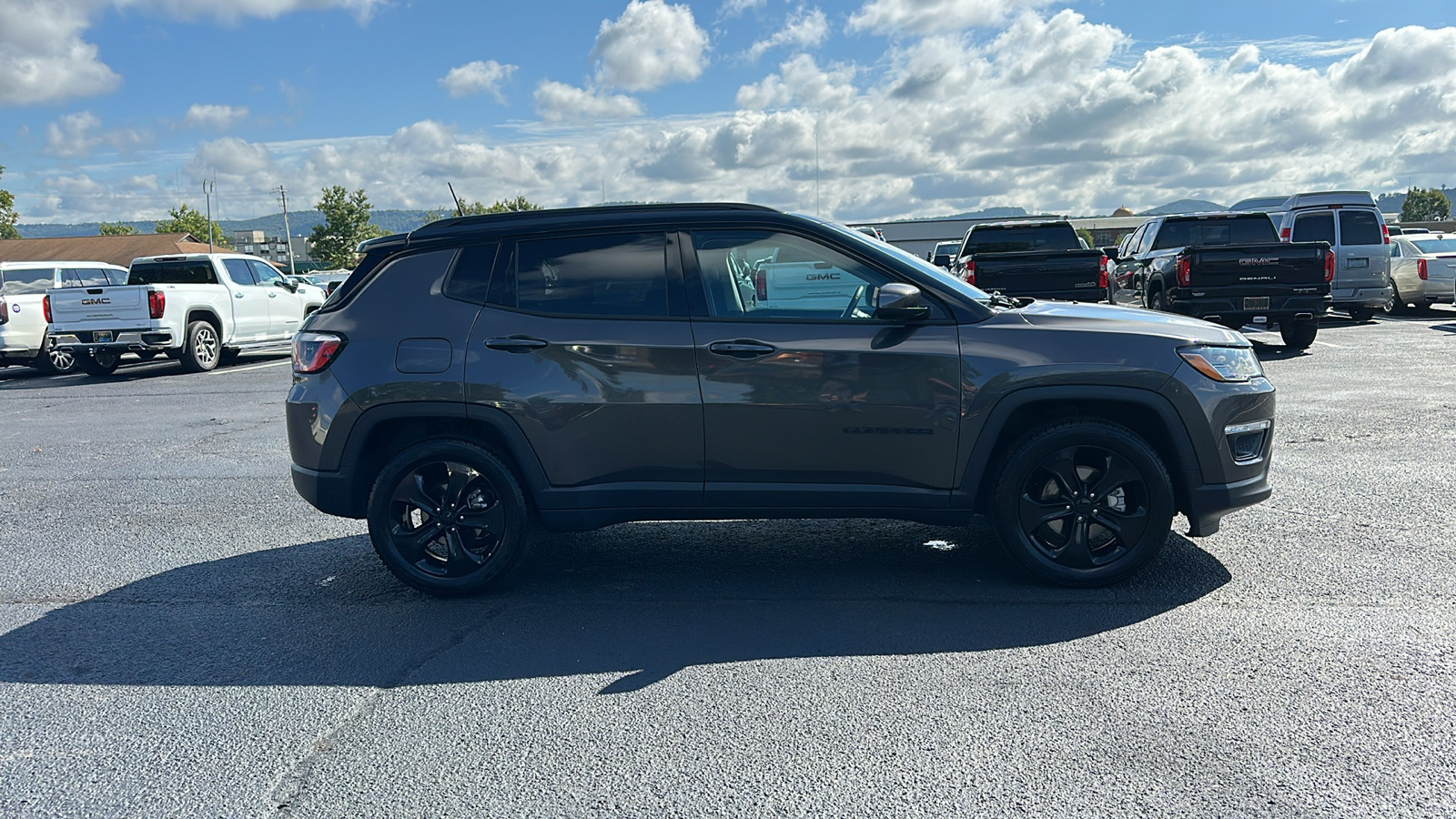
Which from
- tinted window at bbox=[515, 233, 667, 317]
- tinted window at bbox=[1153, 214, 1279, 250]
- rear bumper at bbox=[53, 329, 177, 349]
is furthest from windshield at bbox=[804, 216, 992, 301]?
rear bumper at bbox=[53, 329, 177, 349]

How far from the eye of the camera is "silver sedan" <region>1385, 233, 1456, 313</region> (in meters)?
20.1

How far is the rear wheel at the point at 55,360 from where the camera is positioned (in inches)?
666

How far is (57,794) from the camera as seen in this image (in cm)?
329

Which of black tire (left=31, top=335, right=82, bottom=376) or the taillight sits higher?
the taillight

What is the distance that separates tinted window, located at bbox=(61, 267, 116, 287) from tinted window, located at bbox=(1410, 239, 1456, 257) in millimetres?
24427

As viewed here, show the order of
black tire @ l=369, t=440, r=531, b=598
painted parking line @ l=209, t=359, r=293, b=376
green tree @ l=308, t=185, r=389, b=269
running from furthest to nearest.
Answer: green tree @ l=308, t=185, r=389, b=269 < painted parking line @ l=209, t=359, r=293, b=376 < black tire @ l=369, t=440, r=531, b=598

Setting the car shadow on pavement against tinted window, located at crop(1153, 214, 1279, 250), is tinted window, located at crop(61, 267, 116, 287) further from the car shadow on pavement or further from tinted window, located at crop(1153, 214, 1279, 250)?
tinted window, located at crop(1153, 214, 1279, 250)

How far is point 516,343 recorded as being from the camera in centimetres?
491

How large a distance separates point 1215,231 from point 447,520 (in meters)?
15.8

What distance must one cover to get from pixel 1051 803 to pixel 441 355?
10.6 feet

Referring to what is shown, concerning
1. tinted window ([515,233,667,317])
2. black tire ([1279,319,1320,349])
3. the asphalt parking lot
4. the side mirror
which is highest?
tinted window ([515,233,667,317])

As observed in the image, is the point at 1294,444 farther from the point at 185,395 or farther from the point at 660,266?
the point at 185,395

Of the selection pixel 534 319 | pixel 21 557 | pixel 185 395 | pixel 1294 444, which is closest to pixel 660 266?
pixel 534 319

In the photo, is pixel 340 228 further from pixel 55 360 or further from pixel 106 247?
pixel 55 360
